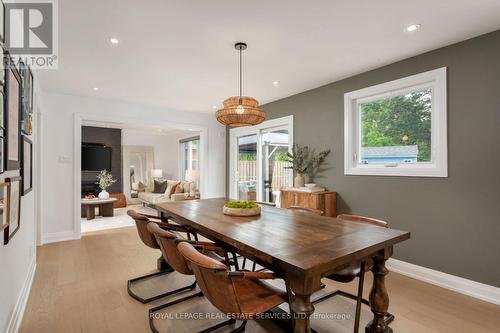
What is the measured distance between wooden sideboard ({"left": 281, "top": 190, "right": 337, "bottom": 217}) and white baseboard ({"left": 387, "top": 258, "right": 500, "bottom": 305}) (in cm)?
96

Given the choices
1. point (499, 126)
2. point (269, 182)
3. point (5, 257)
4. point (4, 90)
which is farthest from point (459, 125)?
point (5, 257)

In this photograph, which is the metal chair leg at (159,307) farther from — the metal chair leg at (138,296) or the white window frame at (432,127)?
the white window frame at (432,127)

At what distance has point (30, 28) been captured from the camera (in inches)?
89.9

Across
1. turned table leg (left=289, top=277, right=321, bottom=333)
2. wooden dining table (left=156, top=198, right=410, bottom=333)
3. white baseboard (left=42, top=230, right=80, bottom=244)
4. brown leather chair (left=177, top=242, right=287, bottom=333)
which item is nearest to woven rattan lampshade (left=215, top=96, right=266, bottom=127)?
wooden dining table (left=156, top=198, right=410, bottom=333)

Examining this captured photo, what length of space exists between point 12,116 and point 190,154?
687 centimetres

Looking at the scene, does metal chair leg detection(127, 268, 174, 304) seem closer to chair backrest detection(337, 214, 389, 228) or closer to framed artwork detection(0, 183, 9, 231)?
framed artwork detection(0, 183, 9, 231)

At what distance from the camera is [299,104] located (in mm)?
4453

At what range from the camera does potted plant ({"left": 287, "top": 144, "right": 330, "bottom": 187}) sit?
13.2ft

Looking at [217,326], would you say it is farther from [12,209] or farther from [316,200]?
[316,200]

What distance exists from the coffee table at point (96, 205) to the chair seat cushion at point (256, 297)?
5.55 m

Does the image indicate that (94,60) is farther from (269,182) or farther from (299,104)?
(269,182)

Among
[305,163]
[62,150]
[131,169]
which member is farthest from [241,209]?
[131,169]

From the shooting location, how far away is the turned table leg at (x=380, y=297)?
185 cm

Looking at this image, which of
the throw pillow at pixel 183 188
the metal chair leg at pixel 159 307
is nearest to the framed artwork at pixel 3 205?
the metal chair leg at pixel 159 307
